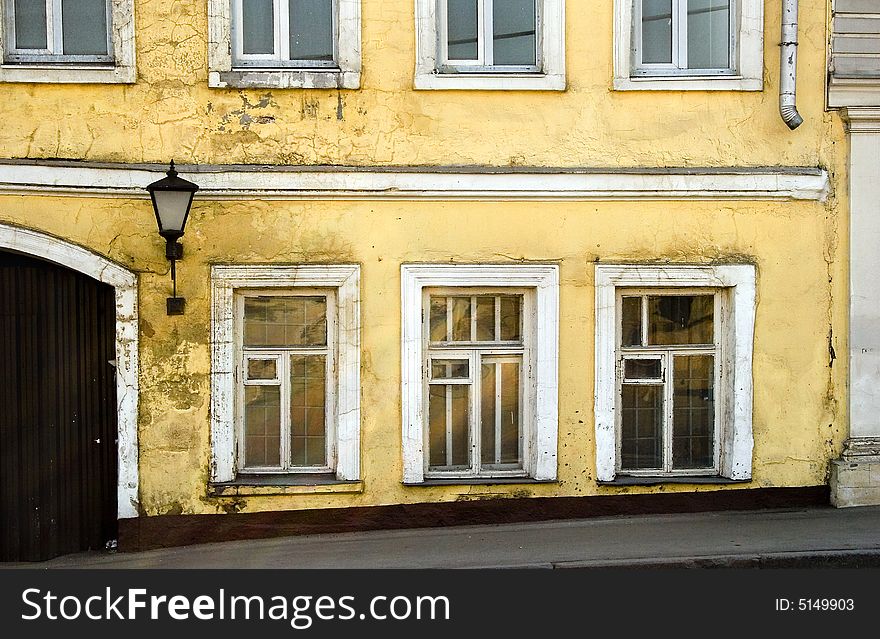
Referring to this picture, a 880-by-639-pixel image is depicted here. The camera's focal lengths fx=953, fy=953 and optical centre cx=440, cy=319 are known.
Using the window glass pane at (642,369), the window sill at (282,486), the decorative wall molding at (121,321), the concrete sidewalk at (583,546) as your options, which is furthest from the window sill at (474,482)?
the decorative wall molding at (121,321)

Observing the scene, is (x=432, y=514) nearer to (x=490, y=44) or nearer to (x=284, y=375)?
(x=284, y=375)

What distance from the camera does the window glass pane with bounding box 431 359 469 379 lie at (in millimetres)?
7785

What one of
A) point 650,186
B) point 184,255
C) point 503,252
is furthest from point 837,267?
point 184,255

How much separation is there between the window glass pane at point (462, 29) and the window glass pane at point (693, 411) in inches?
120

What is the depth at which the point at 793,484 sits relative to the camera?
7.91 m

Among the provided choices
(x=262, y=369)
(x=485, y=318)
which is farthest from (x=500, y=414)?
(x=262, y=369)

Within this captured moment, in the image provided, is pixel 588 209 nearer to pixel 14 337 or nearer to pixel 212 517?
pixel 212 517

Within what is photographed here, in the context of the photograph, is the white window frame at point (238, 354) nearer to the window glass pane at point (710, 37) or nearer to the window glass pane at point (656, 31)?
the window glass pane at point (656, 31)

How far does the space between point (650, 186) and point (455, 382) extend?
2.22 metres

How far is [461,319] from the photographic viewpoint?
25.5ft

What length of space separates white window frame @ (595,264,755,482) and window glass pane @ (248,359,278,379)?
2.62m

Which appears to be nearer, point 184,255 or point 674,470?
point 184,255

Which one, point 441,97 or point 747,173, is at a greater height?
point 441,97

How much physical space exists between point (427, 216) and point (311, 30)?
5.73 feet
